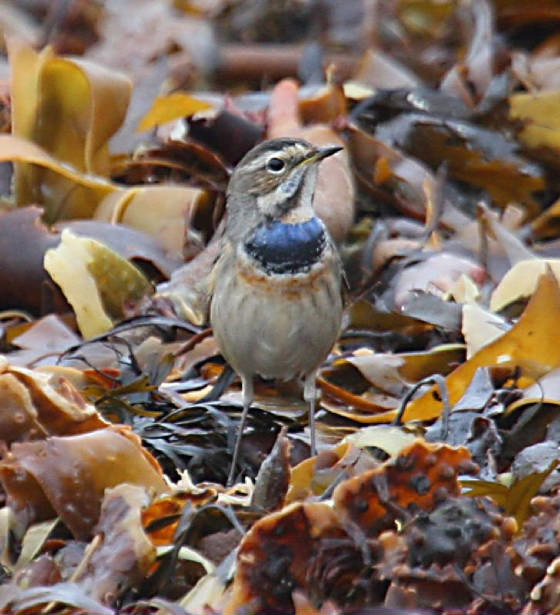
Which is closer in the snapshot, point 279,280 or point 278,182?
point 279,280

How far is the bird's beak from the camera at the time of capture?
516 centimetres

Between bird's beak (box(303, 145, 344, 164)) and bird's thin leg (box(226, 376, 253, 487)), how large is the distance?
2.72ft

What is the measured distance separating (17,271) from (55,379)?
1.01 metres

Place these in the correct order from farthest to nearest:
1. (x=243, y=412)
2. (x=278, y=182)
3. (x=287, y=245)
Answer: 1. (x=278, y=182)
2. (x=287, y=245)
3. (x=243, y=412)

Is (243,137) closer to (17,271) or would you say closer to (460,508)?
(17,271)

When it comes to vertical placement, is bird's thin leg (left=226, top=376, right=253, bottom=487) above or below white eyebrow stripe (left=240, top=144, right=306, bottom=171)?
below

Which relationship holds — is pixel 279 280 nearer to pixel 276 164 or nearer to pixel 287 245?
→ pixel 287 245

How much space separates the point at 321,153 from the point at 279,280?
0.49m

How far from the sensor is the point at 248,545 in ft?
11.5

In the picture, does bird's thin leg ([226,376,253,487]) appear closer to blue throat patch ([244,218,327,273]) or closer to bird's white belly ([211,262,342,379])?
bird's white belly ([211,262,342,379])

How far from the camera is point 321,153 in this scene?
5188mm

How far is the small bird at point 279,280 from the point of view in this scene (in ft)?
16.9

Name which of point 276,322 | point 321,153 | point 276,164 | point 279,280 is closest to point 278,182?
point 276,164

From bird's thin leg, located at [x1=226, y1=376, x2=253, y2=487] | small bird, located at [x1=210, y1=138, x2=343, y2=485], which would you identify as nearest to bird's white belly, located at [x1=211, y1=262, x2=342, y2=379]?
small bird, located at [x1=210, y1=138, x2=343, y2=485]
